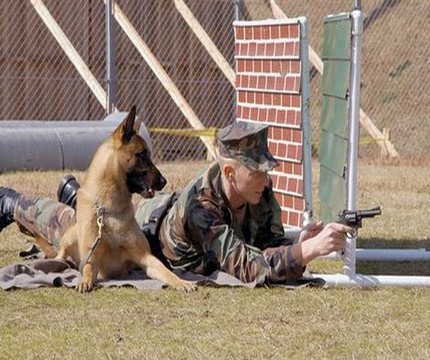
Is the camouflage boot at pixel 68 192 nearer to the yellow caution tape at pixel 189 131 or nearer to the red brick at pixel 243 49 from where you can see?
the red brick at pixel 243 49

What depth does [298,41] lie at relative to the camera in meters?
8.50

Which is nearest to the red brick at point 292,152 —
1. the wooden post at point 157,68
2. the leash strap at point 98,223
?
the leash strap at point 98,223

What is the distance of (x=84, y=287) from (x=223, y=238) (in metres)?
0.86

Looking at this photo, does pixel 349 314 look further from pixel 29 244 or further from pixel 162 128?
pixel 162 128

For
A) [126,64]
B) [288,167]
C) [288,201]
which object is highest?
[288,167]

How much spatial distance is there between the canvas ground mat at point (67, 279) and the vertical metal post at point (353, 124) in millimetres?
296

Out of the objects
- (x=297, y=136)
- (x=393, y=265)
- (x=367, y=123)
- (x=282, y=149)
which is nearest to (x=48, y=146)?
(x=367, y=123)

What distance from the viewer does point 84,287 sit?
7.04m

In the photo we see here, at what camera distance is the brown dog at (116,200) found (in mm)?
7262

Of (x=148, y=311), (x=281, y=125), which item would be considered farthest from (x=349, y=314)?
(x=281, y=125)

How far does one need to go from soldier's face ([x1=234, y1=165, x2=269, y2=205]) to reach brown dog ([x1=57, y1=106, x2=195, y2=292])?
0.65m

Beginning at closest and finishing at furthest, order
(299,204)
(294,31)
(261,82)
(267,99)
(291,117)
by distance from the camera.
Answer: (294,31)
(291,117)
(299,204)
(267,99)
(261,82)

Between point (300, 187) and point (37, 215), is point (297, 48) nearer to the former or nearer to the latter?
point (300, 187)

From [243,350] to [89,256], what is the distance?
2041mm
